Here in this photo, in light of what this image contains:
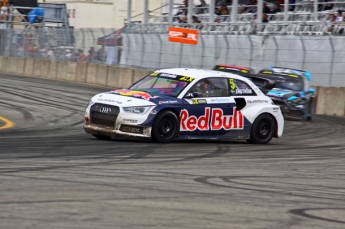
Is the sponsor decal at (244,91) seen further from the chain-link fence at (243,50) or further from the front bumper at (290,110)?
the chain-link fence at (243,50)

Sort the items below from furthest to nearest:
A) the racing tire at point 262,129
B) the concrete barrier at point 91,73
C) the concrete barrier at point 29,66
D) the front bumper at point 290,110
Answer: the concrete barrier at point 29,66, the concrete barrier at point 91,73, the front bumper at point 290,110, the racing tire at point 262,129

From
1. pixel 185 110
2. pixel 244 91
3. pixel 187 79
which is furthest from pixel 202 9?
pixel 185 110

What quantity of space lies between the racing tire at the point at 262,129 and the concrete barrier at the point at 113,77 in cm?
1678

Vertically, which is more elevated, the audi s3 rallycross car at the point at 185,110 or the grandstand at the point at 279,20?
the grandstand at the point at 279,20

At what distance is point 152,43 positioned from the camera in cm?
3400

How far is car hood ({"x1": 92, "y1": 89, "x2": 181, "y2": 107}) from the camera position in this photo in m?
12.7

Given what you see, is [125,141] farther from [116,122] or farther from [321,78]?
[321,78]

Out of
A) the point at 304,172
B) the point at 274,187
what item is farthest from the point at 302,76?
the point at 274,187

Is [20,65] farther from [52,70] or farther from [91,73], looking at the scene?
[91,73]

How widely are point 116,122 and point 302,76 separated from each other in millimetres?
10538

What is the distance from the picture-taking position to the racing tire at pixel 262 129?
14.3 meters

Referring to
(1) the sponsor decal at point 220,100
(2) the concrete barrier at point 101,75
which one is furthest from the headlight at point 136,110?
(2) the concrete barrier at point 101,75

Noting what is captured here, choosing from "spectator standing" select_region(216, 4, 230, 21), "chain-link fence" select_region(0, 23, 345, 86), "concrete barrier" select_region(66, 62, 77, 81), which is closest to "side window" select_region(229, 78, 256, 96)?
"chain-link fence" select_region(0, 23, 345, 86)

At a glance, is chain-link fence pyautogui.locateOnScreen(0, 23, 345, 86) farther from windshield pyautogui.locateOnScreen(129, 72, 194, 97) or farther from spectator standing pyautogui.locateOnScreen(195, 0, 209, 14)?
windshield pyautogui.locateOnScreen(129, 72, 194, 97)
